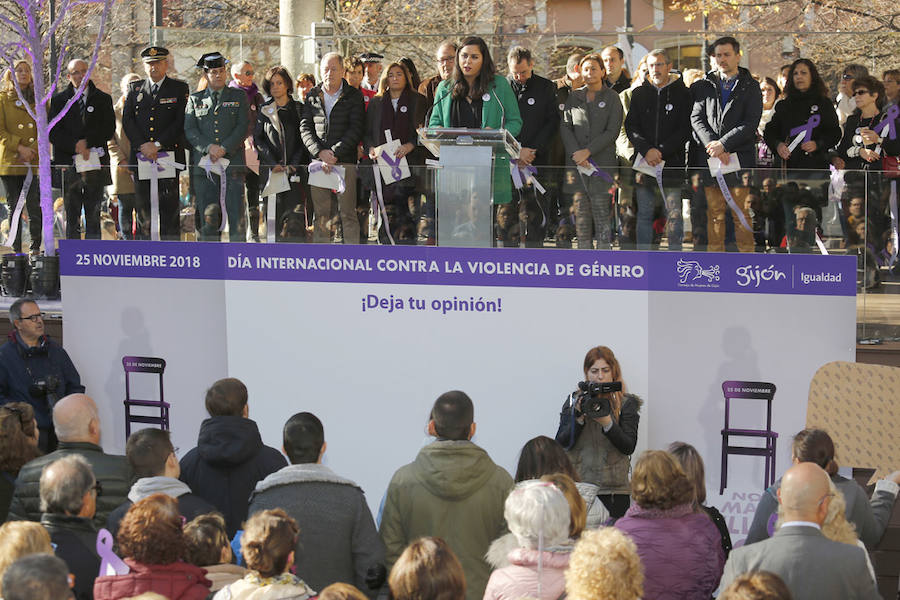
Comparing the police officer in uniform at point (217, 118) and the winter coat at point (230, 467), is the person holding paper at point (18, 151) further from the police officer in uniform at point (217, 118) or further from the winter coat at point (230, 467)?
the winter coat at point (230, 467)

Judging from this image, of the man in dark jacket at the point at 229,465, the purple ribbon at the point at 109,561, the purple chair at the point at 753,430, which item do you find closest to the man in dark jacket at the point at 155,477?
the man in dark jacket at the point at 229,465

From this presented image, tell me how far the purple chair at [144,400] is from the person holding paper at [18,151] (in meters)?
2.64

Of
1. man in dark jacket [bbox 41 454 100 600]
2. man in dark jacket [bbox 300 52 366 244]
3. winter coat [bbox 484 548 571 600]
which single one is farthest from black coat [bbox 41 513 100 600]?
man in dark jacket [bbox 300 52 366 244]

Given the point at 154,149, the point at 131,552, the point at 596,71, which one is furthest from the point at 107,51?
the point at 131,552

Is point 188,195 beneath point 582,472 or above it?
above

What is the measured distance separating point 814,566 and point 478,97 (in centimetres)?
514

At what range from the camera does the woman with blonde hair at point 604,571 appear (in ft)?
13.0

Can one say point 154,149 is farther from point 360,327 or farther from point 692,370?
point 692,370

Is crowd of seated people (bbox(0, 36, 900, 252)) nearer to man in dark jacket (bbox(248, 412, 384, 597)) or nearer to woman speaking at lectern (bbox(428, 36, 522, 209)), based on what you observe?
woman speaking at lectern (bbox(428, 36, 522, 209))

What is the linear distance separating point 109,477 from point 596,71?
5231 millimetres

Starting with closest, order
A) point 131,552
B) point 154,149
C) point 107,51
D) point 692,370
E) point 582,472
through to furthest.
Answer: point 131,552 < point 582,472 < point 692,370 < point 154,149 < point 107,51

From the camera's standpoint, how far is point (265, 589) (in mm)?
4164

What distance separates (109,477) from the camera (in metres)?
5.54

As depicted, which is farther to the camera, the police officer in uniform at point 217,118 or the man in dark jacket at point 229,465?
the police officer in uniform at point 217,118
